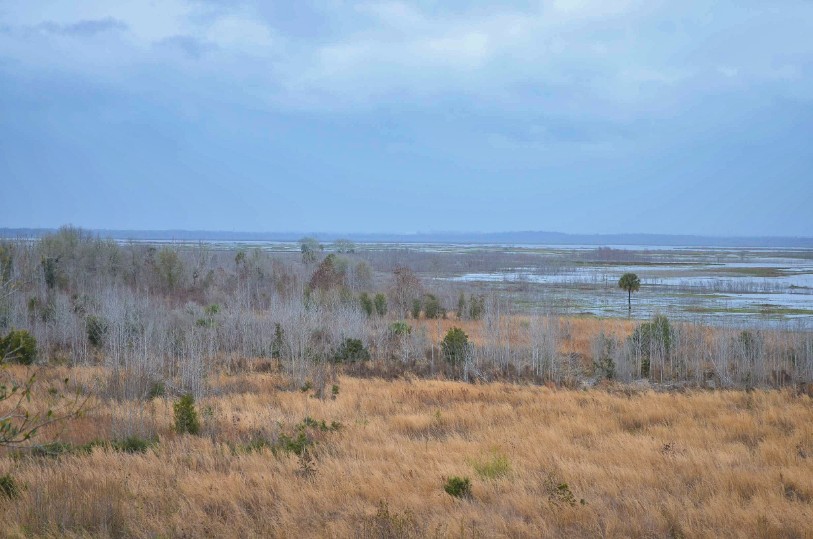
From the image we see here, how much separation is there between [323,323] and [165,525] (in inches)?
705

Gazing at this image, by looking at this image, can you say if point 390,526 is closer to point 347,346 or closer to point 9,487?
point 9,487

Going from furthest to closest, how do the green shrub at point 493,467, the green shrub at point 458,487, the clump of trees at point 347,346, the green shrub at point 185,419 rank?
the clump of trees at point 347,346 → the green shrub at point 185,419 → the green shrub at point 493,467 → the green shrub at point 458,487

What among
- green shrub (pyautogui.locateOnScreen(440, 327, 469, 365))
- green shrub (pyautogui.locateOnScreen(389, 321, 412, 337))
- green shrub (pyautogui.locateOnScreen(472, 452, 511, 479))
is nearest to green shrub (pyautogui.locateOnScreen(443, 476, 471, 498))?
green shrub (pyautogui.locateOnScreen(472, 452, 511, 479))

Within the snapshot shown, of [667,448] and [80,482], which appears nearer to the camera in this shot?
[80,482]

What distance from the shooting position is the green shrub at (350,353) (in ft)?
72.6

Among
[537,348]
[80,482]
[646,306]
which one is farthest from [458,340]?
[646,306]

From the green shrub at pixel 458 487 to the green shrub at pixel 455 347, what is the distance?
13.0m

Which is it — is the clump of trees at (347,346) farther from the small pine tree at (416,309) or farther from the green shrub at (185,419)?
the green shrub at (185,419)

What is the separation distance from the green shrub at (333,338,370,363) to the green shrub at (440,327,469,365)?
307cm

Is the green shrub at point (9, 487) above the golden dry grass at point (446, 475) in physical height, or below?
above

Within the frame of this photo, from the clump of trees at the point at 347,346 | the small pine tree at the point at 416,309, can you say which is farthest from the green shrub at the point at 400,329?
the small pine tree at the point at 416,309

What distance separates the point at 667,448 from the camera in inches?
380

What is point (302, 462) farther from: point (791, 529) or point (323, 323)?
point (323, 323)

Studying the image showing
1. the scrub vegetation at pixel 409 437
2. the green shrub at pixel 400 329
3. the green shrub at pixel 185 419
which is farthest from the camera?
the green shrub at pixel 400 329
